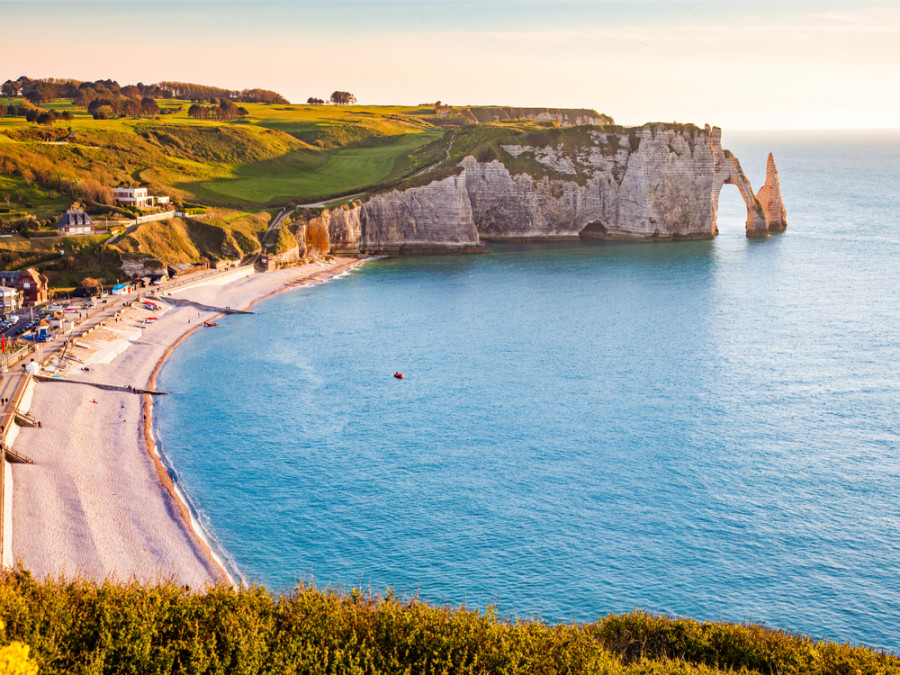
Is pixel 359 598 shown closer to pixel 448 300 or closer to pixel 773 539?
pixel 773 539

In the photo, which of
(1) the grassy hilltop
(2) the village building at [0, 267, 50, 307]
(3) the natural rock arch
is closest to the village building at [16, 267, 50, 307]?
(2) the village building at [0, 267, 50, 307]

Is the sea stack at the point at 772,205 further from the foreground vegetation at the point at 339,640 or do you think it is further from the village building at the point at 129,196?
the foreground vegetation at the point at 339,640

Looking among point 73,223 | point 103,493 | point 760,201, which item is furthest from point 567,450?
point 760,201

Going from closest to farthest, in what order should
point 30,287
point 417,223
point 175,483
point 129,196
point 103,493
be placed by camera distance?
point 103,493 < point 175,483 < point 30,287 < point 129,196 < point 417,223

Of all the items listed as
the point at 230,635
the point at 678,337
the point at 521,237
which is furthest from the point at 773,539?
the point at 521,237

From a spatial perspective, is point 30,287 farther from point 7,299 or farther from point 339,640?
point 339,640

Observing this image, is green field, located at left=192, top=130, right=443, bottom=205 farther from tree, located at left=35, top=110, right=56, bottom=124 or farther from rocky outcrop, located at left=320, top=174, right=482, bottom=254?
tree, located at left=35, top=110, right=56, bottom=124
